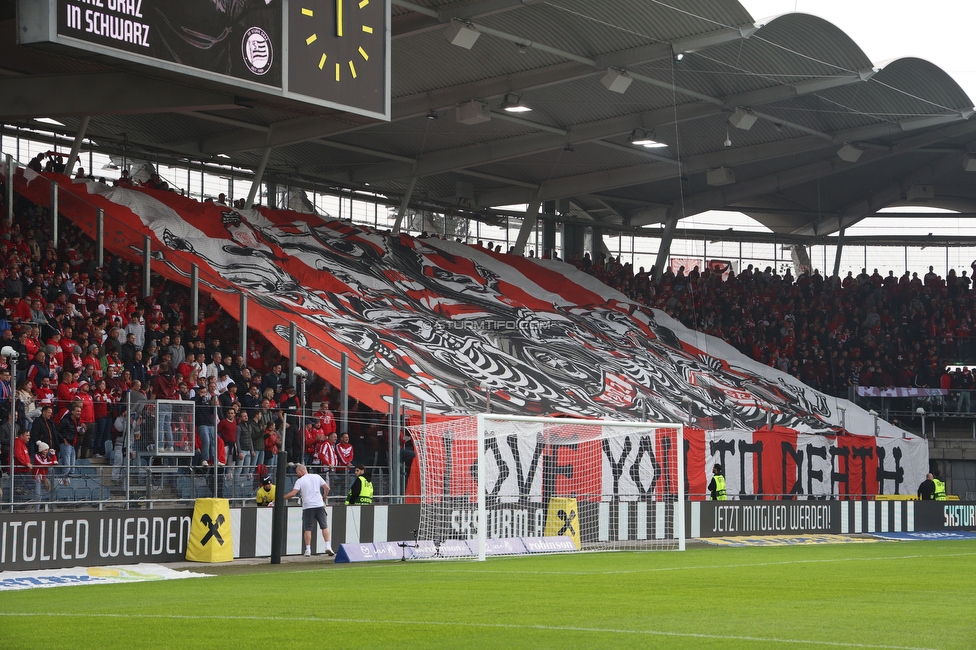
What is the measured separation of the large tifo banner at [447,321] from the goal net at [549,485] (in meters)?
1.59

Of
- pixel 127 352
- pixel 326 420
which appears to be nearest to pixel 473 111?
pixel 326 420

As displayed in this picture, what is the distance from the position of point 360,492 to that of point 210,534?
3357mm

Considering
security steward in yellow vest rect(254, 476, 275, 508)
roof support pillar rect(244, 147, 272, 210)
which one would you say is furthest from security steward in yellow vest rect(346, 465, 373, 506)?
roof support pillar rect(244, 147, 272, 210)

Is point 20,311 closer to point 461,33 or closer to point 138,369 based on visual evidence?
point 138,369

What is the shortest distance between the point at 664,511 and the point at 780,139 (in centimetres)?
1834

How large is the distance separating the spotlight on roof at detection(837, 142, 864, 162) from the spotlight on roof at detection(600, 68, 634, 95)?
11.6 meters

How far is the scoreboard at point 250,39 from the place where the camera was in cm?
1460

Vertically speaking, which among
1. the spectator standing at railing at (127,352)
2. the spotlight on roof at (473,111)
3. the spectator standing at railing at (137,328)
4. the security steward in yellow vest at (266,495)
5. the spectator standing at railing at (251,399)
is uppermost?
the spotlight on roof at (473,111)

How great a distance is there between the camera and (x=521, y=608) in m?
10.6

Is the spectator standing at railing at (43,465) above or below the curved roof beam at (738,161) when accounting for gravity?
below

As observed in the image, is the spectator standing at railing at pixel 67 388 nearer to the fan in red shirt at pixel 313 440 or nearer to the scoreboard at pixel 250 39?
the fan in red shirt at pixel 313 440

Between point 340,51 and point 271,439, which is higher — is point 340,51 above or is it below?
above

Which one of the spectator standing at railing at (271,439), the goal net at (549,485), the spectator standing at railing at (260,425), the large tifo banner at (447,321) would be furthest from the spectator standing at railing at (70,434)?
the large tifo banner at (447,321)

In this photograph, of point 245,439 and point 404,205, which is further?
point 404,205
